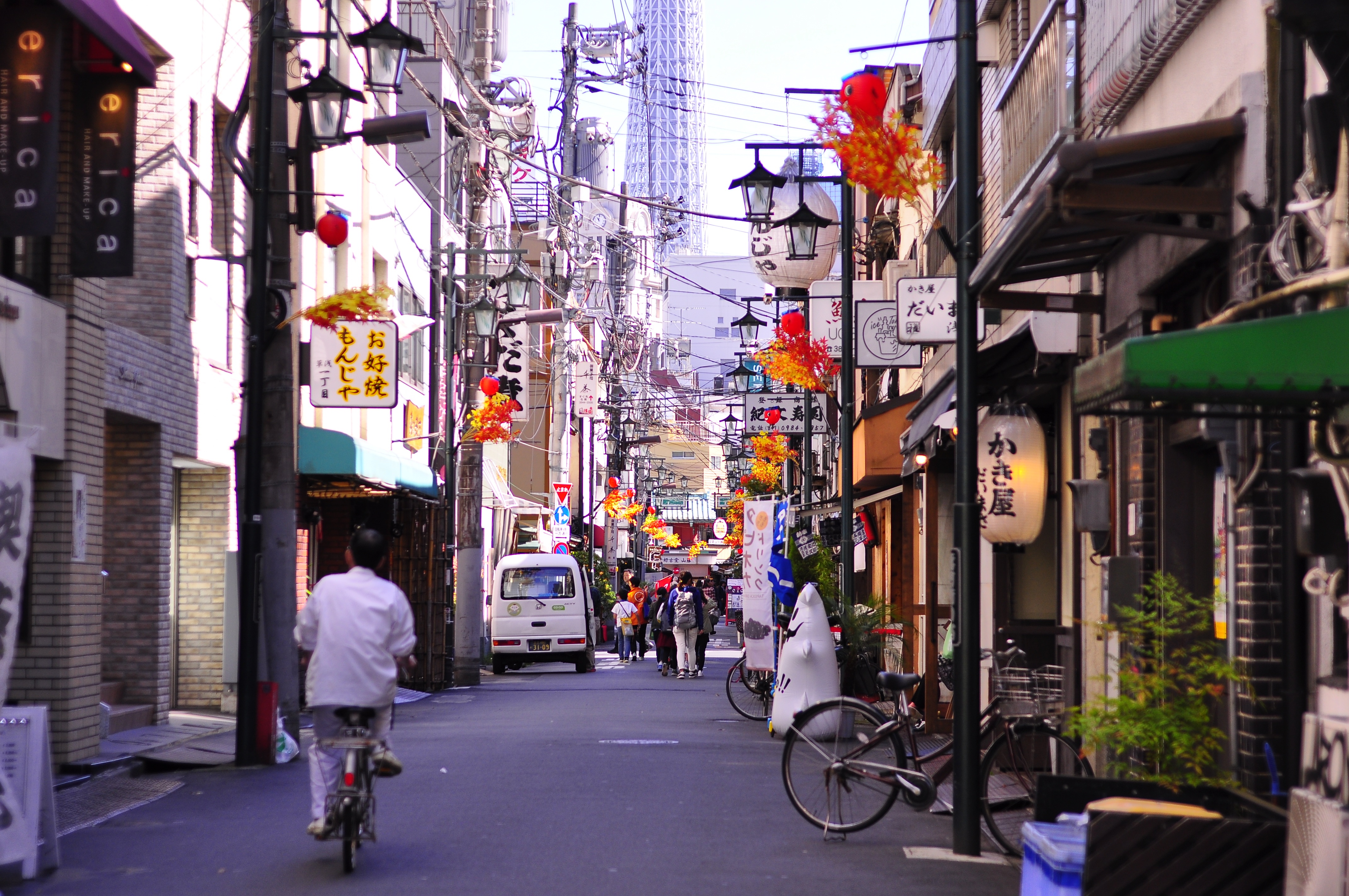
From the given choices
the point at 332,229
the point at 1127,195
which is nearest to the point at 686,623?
the point at 332,229

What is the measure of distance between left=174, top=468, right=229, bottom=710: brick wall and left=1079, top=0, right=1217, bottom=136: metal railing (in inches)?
490

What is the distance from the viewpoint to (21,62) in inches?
480

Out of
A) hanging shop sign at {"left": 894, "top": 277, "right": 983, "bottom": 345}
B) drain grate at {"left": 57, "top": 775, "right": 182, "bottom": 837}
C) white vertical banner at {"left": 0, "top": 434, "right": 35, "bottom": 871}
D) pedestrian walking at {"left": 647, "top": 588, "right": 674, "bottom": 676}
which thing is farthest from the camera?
pedestrian walking at {"left": 647, "top": 588, "right": 674, "bottom": 676}

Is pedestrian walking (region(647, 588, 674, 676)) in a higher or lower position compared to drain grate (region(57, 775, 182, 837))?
lower

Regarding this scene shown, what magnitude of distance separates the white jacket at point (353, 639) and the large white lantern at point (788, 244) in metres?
13.1

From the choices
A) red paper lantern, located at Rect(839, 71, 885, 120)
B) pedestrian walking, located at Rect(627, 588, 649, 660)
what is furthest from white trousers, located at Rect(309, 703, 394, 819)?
pedestrian walking, located at Rect(627, 588, 649, 660)

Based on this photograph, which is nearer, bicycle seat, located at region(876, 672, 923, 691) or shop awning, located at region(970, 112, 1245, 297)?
shop awning, located at region(970, 112, 1245, 297)

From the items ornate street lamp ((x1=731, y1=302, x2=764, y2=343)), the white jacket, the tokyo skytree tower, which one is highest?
the tokyo skytree tower

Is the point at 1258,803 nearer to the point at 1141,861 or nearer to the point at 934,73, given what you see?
the point at 1141,861

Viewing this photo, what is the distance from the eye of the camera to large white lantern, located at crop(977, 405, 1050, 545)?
12.2 metres

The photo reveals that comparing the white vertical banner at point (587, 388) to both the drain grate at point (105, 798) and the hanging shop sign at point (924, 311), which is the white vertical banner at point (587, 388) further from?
the drain grate at point (105, 798)

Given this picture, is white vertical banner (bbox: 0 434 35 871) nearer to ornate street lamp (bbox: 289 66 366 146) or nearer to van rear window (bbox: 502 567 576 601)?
ornate street lamp (bbox: 289 66 366 146)

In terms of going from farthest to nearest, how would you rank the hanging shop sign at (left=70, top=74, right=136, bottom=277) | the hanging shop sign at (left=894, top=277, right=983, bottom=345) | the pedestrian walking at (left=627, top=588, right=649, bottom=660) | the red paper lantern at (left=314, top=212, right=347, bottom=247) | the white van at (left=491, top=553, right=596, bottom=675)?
the pedestrian walking at (left=627, top=588, right=649, bottom=660), the white van at (left=491, top=553, right=596, bottom=675), the red paper lantern at (left=314, top=212, right=347, bottom=247), the hanging shop sign at (left=894, top=277, right=983, bottom=345), the hanging shop sign at (left=70, top=74, right=136, bottom=277)

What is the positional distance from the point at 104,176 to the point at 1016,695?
890cm
